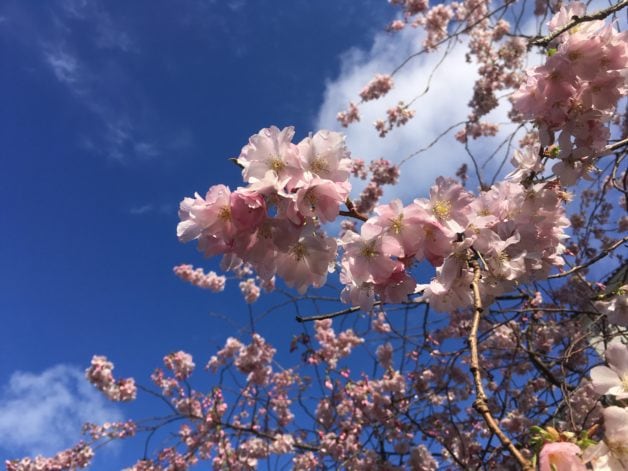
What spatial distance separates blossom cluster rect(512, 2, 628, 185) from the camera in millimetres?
1562

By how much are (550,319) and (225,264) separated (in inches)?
211

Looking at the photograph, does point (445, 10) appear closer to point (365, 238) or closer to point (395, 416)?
point (395, 416)

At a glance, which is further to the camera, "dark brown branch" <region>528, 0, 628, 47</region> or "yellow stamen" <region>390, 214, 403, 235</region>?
"dark brown branch" <region>528, 0, 628, 47</region>

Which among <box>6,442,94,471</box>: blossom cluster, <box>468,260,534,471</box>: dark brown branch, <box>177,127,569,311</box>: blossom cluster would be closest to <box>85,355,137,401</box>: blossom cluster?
<box>6,442,94,471</box>: blossom cluster

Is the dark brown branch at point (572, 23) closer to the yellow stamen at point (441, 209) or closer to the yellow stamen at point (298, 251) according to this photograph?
the yellow stamen at point (441, 209)

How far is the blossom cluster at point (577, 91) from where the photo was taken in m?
1.56

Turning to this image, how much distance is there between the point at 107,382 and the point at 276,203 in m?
7.46

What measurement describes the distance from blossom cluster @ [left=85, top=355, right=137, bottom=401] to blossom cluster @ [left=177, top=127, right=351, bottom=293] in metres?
7.12

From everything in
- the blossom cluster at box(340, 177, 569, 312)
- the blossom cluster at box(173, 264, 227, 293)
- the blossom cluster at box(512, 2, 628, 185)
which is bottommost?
the blossom cluster at box(340, 177, 569, 312)

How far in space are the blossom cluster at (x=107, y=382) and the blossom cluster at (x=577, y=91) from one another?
24.6 feet

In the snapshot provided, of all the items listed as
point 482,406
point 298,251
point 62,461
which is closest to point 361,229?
point 298,251

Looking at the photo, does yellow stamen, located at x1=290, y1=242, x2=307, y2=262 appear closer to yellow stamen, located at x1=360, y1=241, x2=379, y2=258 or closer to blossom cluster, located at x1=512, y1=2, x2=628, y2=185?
yellow stamen, located at x1=360, y1=241, x2=379, y2=258

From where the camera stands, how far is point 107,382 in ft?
24.6

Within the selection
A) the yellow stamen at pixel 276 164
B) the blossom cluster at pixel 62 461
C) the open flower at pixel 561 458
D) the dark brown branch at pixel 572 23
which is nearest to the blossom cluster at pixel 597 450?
the open flower at pixel 561 458
